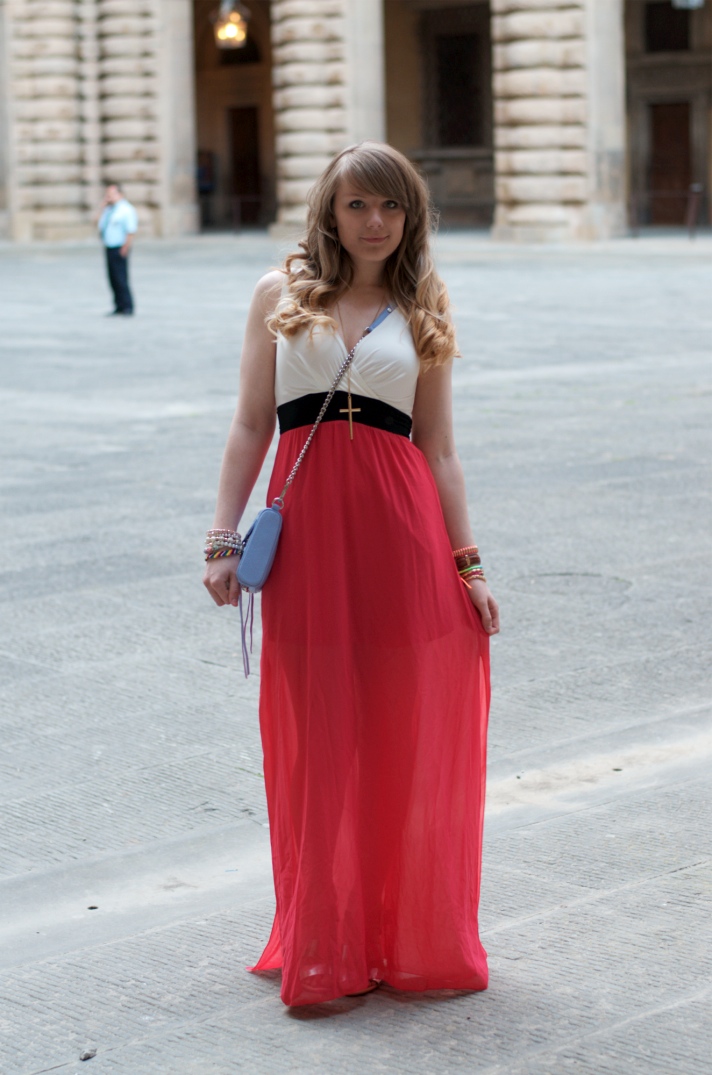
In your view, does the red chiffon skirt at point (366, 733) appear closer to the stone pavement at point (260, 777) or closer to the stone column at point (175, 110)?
the stone pavement at point (260, 777)

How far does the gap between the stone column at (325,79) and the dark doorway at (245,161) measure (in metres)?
10.3

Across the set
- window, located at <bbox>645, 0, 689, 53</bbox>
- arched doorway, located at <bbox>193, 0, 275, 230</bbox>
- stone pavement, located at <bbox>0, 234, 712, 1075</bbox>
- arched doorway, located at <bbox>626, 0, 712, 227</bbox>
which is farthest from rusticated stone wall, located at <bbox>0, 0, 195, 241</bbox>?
stone pavement, located at <bbox>0, 234, 712, 1075</bbox>

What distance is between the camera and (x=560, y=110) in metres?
27.2

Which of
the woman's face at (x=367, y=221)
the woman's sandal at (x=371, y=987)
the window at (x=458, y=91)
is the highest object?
the window at (x=458, y=91)

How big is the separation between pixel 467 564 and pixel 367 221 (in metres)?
0.69

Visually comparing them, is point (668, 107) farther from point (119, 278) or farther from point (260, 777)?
point (260, 777)

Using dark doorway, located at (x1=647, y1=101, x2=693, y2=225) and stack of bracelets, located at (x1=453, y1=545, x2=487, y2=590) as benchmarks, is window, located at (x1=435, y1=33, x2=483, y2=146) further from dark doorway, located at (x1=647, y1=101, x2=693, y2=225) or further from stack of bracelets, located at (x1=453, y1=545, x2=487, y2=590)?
stack of bracelets, located at (x1=453, y1=545, x2=487, y2=590)

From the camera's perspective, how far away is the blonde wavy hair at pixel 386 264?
3281 millimetres

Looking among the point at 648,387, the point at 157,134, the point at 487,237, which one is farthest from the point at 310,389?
→ the point at 157,134

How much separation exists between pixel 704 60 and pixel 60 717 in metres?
31.2

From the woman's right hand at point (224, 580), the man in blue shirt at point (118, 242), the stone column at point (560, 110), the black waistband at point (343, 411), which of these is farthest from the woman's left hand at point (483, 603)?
the stone column at point (560, 110)

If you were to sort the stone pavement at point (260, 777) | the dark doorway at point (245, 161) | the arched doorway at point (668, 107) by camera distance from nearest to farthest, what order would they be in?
the stone pavement at point (260, 777)
the arched doorway at point (668, 107)
the dark doorway at point (245, 161)

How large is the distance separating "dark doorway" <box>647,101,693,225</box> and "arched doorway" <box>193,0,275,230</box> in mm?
9130

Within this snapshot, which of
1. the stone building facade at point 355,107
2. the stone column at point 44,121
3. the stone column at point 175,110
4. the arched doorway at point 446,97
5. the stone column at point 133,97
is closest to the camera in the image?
the stone building facade at point 355,107
